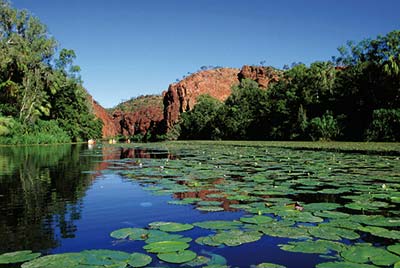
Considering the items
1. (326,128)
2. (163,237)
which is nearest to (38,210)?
(163,237)

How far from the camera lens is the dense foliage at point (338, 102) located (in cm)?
3155

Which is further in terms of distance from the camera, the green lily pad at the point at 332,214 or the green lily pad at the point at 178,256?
the green lily pad at the point at 332,214

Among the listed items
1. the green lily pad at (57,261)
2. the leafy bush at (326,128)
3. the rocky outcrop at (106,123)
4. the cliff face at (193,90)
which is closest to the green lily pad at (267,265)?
the green lily pad at (57,261)

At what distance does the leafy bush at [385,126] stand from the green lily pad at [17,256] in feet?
103

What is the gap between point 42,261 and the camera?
2.96 meters

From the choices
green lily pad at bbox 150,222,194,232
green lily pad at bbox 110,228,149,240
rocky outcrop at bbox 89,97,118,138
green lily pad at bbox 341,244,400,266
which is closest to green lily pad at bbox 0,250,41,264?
green lily pad at bbox 110,228,149,240

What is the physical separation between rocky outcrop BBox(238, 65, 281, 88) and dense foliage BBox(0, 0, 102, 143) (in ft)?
196

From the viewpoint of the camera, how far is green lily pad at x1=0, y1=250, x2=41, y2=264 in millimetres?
2996

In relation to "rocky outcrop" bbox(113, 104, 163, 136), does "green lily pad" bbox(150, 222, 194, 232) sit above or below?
below

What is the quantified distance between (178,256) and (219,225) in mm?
1169

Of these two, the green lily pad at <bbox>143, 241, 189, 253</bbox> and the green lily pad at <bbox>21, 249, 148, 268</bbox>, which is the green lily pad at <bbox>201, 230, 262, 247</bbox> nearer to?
the green lily pad at <bbox>143, 241, 189, 253</bbox>

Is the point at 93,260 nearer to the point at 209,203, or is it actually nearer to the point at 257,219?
the point at 257,219

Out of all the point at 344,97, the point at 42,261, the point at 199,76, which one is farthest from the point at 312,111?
the point at 199,76

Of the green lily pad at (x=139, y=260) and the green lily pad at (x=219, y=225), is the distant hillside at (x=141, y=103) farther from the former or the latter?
the green lily pad at (x=139, y=260)
